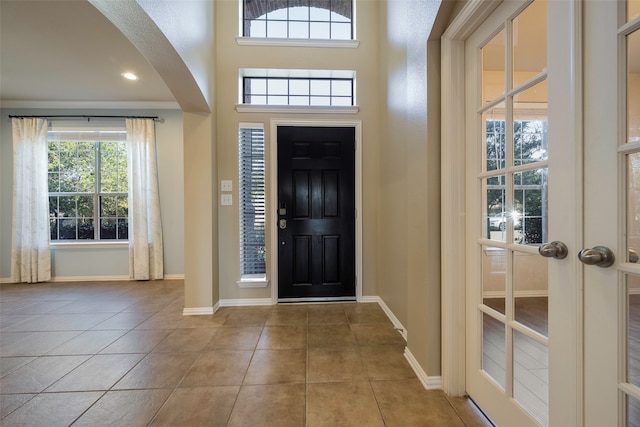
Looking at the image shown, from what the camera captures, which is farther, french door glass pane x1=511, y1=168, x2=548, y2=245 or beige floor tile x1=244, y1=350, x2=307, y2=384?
beige floor tile x1=244, y1=350, x2=307, y2=384

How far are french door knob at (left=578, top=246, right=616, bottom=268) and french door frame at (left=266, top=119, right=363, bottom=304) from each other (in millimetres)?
2277

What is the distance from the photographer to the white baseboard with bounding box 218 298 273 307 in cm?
296

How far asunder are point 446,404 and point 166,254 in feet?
13.8

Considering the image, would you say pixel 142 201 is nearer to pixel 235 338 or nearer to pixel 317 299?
pixel 235 338

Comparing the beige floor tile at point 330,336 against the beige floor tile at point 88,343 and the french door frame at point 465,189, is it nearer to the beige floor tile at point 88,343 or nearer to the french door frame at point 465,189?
the french door frame at point 465,189

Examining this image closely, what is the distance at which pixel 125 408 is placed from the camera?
1.46 metres

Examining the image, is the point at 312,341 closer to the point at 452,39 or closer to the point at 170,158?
the point at 452,39

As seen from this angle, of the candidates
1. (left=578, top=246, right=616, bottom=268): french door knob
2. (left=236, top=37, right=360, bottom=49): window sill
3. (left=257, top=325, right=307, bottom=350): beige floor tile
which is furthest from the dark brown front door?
(left=578, top=246, right=616, bottom=268): french door knob

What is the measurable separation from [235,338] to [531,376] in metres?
2.00

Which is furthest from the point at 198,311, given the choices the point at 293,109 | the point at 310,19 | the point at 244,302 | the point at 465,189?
the point at 310,19

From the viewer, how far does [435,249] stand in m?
1.54

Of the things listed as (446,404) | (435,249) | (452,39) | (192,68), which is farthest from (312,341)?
(192,68)

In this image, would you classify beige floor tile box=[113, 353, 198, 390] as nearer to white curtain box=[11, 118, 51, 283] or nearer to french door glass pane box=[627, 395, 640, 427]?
french door glass pane box=[627, 395, 640, 427]

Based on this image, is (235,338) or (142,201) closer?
(235,338)
